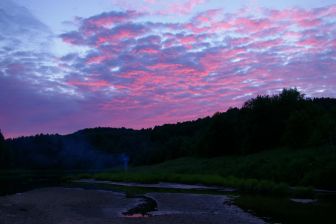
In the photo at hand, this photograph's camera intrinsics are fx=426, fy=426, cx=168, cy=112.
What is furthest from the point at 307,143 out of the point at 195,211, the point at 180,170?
the point at 195,211

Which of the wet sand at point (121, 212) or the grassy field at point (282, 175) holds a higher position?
the grassy field at point (282, 175)

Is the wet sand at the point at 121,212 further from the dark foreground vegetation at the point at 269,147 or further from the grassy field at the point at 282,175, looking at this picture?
the dark foreground vegetation at the point at 269,147

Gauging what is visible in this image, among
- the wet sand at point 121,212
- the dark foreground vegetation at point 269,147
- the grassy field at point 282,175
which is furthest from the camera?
the dark foreground vegetation at point 269,147

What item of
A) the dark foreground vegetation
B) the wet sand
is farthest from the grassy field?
the wet sand

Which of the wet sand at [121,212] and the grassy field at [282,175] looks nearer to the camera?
the wet sand at [121,212]

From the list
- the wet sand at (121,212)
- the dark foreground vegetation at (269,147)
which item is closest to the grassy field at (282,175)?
the dark foreground vegetation at (269,147)

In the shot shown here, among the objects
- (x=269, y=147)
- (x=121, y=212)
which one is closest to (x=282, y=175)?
(x=121, y=212)

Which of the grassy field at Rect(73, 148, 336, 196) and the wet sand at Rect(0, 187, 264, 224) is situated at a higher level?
the grassy field at Rect(73, 148, 336, 196)

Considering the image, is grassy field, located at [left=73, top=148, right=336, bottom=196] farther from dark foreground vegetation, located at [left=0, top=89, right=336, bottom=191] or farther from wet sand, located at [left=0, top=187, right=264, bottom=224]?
wet sand, located at [left=0, top=187, right=264, bottom=224]

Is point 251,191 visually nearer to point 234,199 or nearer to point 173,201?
point 234,199

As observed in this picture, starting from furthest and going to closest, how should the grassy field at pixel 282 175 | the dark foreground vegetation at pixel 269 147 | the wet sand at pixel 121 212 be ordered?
the dark foreground vegetation at pixel 269 147, the grassy field at pixel 282 175, the wet sand at pixel 121 212

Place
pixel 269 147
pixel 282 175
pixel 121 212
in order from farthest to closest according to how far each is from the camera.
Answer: pixel 269 147, pixel 282 175, pixel 121 212

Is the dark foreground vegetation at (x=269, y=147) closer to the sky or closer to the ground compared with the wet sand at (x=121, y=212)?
closer to the sky

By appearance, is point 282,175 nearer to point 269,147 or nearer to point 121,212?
point 121,212
